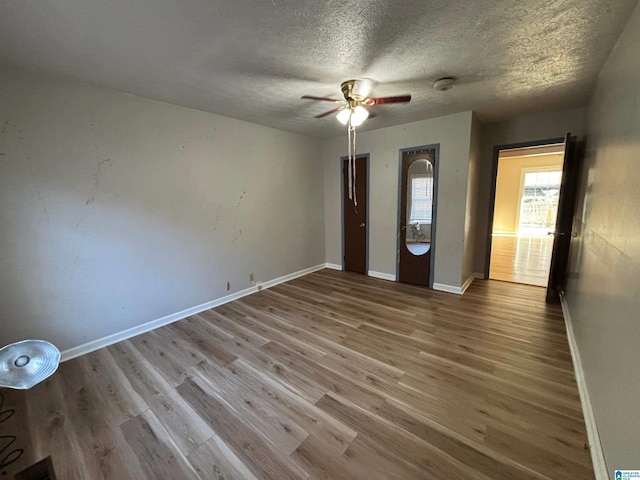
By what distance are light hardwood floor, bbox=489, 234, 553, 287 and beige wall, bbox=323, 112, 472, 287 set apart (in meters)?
1.41

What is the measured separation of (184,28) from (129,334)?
114 inches

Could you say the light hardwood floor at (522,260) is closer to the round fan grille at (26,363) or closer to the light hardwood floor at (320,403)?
the light hardwood floor at (320,403)

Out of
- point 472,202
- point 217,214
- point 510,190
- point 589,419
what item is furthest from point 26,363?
point 510,190

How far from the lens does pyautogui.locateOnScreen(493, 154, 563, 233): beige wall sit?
8.57 meters

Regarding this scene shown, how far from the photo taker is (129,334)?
2818mm

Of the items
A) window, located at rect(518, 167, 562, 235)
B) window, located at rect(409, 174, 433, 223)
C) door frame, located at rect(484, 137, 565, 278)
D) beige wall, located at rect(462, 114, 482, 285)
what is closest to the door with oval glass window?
window, located at rect(409, 174, 433, 223)

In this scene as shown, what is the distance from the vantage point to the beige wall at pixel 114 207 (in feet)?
7.13

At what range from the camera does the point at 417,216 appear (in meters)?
4.14

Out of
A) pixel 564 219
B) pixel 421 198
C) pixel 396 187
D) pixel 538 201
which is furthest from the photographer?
pixel 538 201

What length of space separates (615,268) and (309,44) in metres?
2.33

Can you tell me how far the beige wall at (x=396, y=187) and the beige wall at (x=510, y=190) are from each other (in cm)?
602

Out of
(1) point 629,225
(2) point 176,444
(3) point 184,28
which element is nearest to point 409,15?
(3) point 184,28

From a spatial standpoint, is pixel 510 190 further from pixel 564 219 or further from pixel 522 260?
pixel 564 219

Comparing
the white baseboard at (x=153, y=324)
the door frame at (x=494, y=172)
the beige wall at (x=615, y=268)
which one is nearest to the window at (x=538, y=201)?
the door frame at (x=494, y=172)
